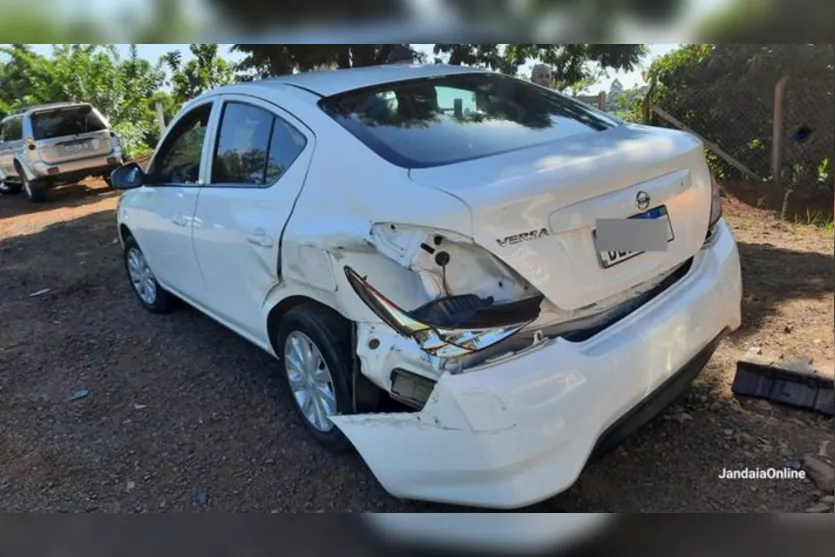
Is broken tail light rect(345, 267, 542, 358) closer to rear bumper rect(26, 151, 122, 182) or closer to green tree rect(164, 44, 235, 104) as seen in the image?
green tree rect(164, 44, 235, 104)

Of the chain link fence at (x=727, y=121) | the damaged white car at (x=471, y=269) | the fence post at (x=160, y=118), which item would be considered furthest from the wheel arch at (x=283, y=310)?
the chain link fence at (x=727, y=121)

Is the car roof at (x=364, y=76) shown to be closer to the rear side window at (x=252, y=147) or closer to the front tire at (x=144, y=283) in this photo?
the rear side window at (x=252, y=147)

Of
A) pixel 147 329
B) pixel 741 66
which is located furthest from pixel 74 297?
pixel 741 66

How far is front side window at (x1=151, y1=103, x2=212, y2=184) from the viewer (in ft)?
9.71

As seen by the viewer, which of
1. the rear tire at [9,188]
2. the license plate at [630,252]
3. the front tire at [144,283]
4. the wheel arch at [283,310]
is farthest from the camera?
the front tire at [144,283]

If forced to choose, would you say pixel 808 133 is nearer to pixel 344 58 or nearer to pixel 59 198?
pixel 344 58

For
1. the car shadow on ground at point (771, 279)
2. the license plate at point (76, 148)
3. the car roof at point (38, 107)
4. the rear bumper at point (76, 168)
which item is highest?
the car roof at point (38, 107)

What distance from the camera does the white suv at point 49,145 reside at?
268 cm

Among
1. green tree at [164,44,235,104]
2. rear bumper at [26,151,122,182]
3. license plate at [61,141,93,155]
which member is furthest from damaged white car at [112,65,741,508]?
rear bumper at [26,151,122,182]

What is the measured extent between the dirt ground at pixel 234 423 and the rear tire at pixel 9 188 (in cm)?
5

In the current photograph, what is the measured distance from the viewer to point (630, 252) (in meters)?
1.95

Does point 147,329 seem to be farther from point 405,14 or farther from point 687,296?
point 687,296

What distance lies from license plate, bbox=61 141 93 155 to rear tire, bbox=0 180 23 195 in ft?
0.78

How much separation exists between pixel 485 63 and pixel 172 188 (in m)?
1.62
